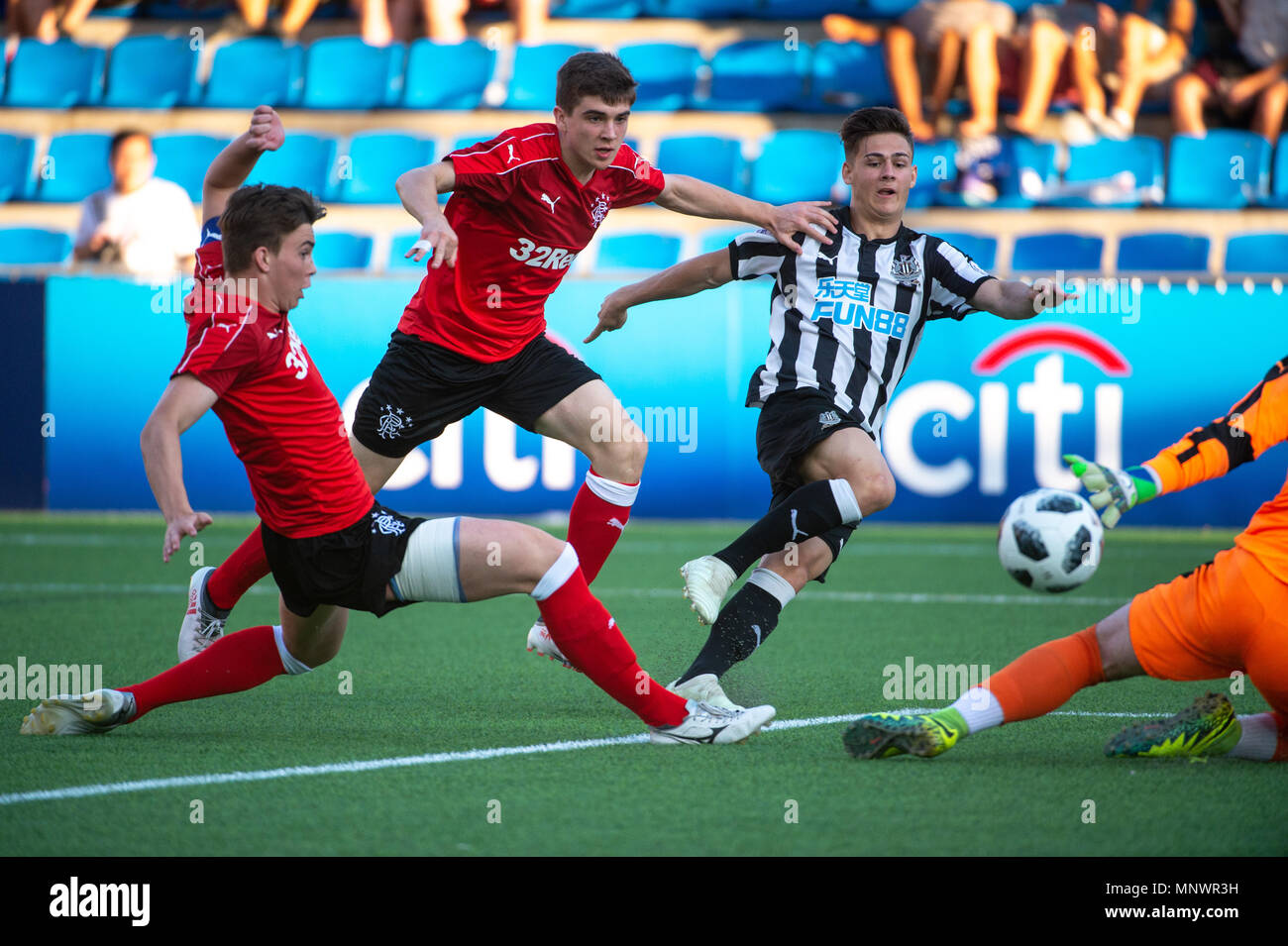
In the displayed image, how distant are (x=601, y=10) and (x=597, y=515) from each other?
994 centimetres

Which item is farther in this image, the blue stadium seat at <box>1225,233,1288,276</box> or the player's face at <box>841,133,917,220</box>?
the blue stadium seat at <box>1225,233,1288,276</box>

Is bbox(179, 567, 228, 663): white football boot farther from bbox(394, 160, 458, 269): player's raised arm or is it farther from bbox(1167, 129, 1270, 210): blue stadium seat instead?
bbox(1167, 129, 1270, 210): blue stadium seat

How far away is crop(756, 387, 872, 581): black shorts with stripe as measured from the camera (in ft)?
15.1

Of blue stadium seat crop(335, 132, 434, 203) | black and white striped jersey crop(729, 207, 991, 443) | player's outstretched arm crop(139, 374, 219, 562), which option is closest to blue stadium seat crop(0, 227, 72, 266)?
blue stadium seat crop(335, 132, 434, 203)

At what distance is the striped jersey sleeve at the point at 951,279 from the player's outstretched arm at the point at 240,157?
6.71ft

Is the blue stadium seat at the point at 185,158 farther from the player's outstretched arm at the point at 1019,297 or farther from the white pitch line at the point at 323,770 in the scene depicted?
the white pitch line at the point at 323,770

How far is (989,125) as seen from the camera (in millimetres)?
12516

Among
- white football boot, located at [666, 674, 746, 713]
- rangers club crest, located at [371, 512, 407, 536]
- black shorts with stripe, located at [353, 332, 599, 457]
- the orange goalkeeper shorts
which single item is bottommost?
white football boot, located at [666, 674, 746, 713]

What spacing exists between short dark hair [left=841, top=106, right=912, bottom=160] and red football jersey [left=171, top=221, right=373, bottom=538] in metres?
1.96

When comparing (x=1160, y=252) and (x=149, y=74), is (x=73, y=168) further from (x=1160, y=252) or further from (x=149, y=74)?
(x=1160, y=252)

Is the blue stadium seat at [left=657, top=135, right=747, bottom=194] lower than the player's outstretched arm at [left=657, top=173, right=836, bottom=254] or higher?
higher

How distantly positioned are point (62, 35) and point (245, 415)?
11626 mm

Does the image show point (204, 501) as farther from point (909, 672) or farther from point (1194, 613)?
point (1194, 613)
